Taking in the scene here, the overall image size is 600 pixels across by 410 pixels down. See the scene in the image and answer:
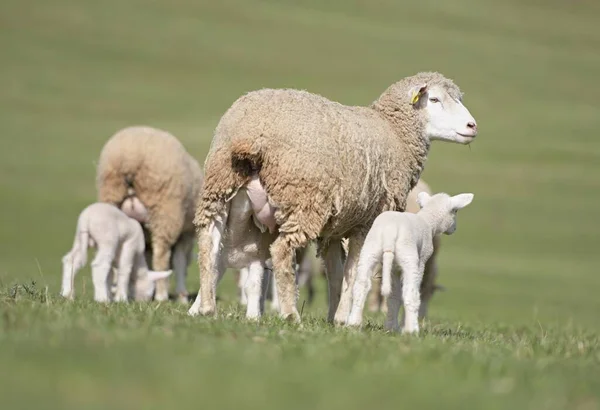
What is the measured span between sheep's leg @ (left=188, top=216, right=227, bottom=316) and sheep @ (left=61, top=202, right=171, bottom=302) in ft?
10.7

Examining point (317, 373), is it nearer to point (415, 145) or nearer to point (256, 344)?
point (256, 344)

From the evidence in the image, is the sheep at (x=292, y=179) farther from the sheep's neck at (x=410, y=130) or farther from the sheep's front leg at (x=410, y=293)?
the sheep's front leg at (x=410, y=293)

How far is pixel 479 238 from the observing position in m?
31.4

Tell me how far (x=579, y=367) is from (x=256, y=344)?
6.59ft

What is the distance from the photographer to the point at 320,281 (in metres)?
28.0

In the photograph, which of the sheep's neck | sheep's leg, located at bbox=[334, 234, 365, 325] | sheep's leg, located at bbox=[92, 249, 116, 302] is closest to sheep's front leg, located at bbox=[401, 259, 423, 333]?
sheep's leg, located at bbox=[334, 234, 365, 325]

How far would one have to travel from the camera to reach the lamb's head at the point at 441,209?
8.94 metres

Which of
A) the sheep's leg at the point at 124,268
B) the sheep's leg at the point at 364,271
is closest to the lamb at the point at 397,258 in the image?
the sheep's leg at the point at 364,271

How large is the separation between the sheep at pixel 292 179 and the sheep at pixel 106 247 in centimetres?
338

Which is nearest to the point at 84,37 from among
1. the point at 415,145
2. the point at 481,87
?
the point at 481,87

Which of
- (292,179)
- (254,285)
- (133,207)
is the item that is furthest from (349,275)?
(133,207)

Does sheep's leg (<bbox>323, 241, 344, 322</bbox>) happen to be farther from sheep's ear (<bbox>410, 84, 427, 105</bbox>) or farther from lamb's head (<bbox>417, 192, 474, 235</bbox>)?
sheep's ear (<bbox>410, 84, 427, 105</bbox>)

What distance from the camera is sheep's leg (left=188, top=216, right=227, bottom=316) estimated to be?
8734 mm

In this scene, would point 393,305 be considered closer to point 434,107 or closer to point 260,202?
point 260,202
